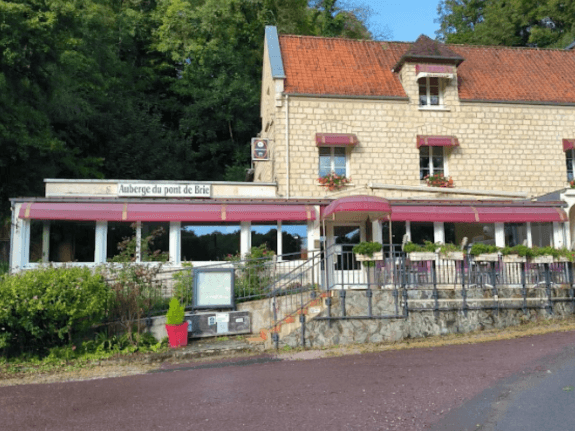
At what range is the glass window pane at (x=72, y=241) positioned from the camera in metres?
14.6

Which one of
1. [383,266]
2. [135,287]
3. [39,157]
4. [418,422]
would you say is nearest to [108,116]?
[39,157]

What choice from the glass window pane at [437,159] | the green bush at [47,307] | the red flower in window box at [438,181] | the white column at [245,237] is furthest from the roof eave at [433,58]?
the green bush at [47,307]

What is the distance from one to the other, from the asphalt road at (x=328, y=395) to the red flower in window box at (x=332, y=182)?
8354 millimetres

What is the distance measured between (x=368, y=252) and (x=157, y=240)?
6287 millimetres

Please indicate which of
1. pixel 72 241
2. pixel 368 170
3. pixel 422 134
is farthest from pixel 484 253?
pixel 72 241

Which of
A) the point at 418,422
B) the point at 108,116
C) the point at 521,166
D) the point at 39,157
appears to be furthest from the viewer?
the point at 108,116

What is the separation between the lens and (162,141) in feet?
98.0

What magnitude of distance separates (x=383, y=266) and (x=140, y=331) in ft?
17.9

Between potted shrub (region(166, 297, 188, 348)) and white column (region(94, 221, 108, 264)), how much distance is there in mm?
4350

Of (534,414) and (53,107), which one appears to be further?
(53,107)

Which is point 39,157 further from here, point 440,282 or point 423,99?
point 440,282

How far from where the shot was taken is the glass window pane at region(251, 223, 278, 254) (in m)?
15.4

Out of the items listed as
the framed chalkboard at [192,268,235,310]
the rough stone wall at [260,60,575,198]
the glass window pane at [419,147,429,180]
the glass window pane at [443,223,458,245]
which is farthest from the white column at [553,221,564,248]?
the framed chalkboard at [192,268,235,310]

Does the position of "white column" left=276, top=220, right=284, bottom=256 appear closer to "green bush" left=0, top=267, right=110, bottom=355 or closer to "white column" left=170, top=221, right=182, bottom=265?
"white column" left=170, top=221, right=182, bottom=265
